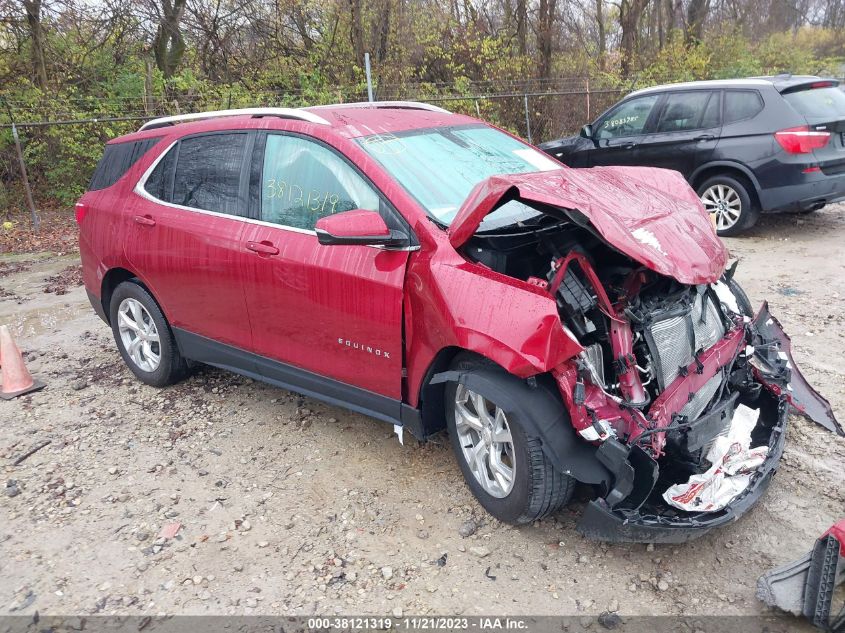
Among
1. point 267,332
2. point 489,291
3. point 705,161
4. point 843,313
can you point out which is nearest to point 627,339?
point 489,291

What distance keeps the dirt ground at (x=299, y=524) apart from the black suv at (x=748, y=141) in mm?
3133

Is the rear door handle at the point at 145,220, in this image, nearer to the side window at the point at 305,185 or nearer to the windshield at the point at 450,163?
the side window at the point at 305,185

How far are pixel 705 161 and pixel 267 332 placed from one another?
607 centimetres

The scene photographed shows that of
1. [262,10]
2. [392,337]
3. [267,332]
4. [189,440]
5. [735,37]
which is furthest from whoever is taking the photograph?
[735,37]

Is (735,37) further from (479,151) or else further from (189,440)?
(189,440)

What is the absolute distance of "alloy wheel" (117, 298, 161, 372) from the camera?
15.4ft

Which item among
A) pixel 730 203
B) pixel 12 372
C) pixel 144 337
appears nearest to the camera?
pixel 144 337

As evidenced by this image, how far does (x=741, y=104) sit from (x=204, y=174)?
6.24 metres

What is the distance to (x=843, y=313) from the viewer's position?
5.21 meters

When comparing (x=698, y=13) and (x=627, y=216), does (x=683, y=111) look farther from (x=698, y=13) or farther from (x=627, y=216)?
(x=698, y=13)

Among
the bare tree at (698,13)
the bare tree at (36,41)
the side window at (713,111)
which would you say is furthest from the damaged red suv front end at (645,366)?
the bare tree at (698,13)

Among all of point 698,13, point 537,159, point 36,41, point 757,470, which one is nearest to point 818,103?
point 537,159

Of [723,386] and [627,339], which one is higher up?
[627,339]

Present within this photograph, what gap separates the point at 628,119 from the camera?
867cm
